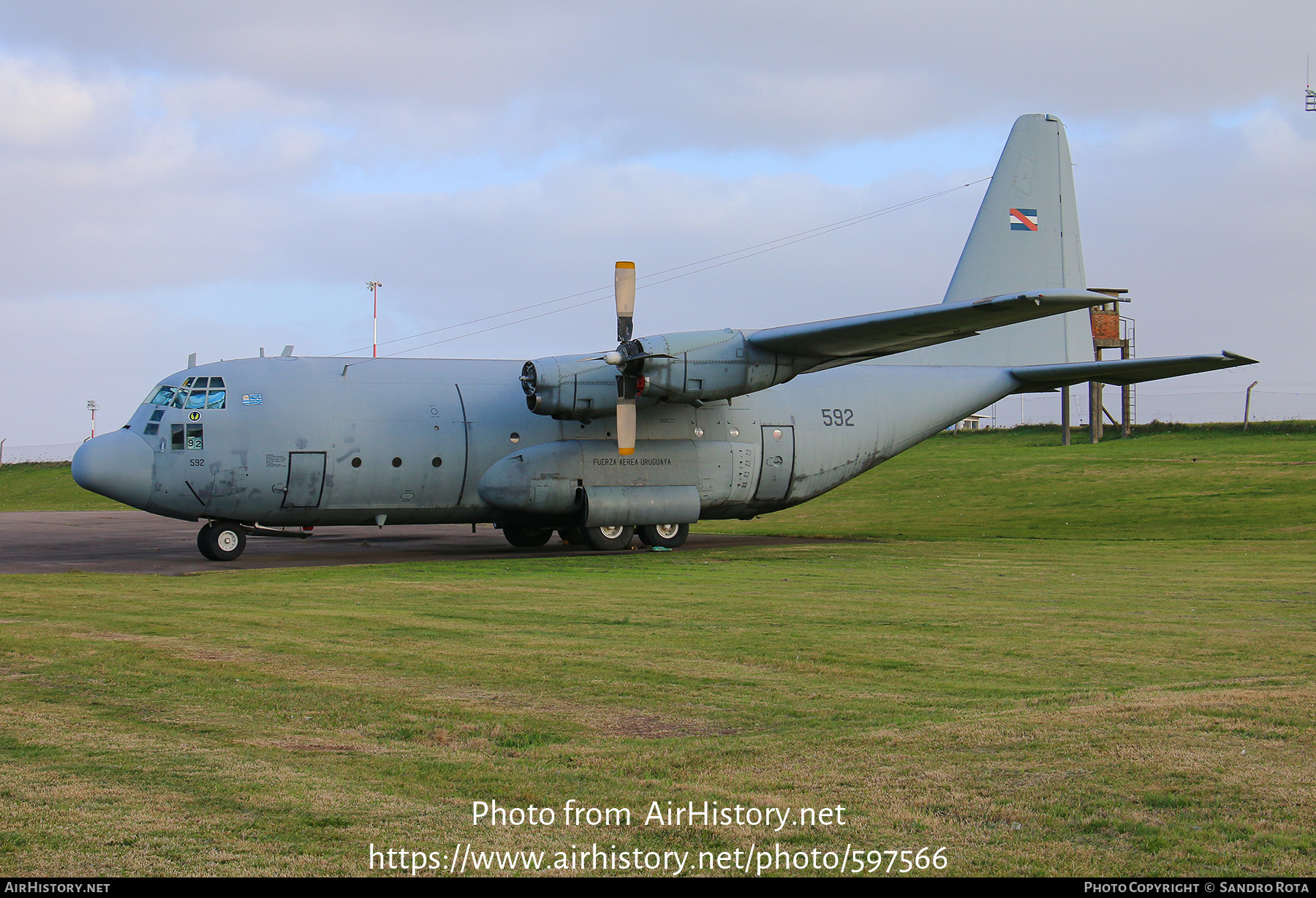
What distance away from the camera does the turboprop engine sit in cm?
2202

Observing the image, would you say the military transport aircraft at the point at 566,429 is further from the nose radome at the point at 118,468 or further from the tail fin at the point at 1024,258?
the tail fin at the point at 1024,258

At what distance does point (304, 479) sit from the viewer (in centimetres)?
2162

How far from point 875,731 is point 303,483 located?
56.2ft

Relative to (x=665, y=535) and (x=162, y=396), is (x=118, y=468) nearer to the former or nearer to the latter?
(x=162, y=396)

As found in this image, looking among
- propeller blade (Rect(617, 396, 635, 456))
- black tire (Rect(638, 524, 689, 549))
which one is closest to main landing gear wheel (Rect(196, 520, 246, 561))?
propeller blade (Rect(617, 396, 635, 456))

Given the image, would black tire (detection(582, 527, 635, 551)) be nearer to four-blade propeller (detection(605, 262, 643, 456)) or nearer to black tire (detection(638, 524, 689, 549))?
black tire (detection(638, 524, 689, 549))

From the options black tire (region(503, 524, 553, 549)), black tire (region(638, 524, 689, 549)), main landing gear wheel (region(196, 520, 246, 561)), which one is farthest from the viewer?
black tire (region(503, 524, 553, 549))

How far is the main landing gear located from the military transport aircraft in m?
0.05

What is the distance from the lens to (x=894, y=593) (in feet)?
47.2

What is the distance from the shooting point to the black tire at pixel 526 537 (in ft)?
83.8

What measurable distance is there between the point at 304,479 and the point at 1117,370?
17229 millimetres

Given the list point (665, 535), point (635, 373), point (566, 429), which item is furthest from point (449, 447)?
point (665, 535)

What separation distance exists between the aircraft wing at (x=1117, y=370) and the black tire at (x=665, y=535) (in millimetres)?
9181

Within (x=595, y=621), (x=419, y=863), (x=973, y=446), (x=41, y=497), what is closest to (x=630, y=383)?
(x=595, y=621)
